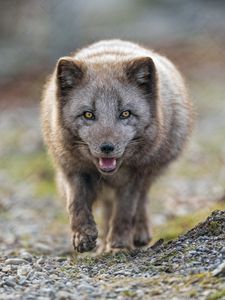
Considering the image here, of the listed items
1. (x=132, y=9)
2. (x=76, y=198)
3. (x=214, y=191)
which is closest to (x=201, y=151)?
(x=214, y=191)

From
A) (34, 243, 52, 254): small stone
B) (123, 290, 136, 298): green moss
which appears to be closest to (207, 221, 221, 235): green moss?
(123, 290, 136, 298): green moss

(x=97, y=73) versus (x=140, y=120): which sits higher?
(x=97, y=73)

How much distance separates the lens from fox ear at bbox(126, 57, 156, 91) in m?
7.45

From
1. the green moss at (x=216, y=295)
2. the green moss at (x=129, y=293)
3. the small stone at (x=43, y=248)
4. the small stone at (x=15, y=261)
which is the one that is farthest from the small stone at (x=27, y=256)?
the green moss at (x=216, y=295)

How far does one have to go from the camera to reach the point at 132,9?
28578mm

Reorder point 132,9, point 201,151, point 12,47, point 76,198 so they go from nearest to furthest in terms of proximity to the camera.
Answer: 1. point 76,198
2. point 201,151
3. point 12,47
4. point 132,9

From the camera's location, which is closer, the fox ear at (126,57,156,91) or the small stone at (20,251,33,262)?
the fox ear at (126,57,156,91)

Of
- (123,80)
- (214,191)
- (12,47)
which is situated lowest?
(214,191)

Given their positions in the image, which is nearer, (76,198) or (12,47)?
(76,198)

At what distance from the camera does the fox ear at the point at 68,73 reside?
292 inches

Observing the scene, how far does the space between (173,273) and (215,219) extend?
1157 mm

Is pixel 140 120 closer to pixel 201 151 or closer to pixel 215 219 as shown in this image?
pixel 215 219

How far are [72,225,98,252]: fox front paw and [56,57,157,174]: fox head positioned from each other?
0.67m

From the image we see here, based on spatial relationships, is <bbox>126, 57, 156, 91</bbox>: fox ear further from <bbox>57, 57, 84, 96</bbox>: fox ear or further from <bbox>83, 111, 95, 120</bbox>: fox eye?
<bbox>83, 111, 95, 120</bbox>: fox eye
